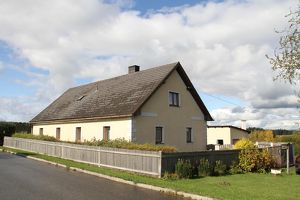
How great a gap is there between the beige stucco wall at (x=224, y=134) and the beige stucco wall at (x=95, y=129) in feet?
57.2

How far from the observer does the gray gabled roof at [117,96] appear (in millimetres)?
27228

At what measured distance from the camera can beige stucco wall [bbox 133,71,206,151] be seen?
2681cm

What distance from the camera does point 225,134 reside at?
42.4 meters

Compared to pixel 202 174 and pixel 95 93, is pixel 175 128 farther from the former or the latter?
pixel 202 174

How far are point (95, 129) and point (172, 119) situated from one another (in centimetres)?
605

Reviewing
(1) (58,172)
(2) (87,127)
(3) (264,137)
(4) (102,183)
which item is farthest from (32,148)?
(3) (264,137)

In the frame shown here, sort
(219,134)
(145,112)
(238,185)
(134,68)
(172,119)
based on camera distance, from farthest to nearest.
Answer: (219,134) → (134,68) → (172,119) → (145,112) → (238,185)

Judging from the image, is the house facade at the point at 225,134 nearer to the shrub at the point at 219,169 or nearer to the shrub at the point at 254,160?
the shrub at the point at 254,160

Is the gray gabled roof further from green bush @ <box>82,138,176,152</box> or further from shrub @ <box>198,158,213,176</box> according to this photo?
shrub @ <box>198,158,213,176</box>

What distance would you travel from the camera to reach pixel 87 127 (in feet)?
102

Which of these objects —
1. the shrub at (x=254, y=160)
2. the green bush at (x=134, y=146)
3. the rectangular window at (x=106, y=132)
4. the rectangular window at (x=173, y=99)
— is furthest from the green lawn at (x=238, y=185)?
the rectangular window at (x=173, y=99)

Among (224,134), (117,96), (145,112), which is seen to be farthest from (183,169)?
(224,134)

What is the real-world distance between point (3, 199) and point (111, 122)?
56.3 ft

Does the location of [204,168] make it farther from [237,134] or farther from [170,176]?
[237,134]
